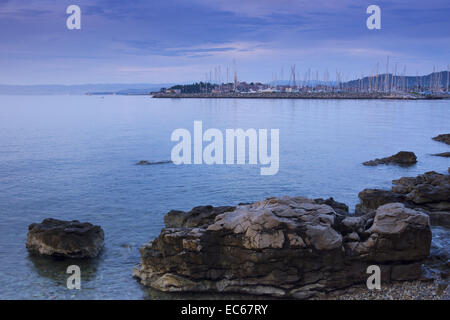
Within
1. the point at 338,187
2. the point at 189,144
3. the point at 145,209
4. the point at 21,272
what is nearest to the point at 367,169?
the point at 338,187

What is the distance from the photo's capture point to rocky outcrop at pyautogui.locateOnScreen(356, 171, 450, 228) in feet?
64.9

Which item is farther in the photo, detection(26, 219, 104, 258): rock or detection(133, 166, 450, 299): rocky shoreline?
detection(26, 219, 104, 258): rock

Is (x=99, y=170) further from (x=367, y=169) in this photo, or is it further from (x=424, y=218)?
(x=424, y=218)

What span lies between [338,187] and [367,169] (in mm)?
7496

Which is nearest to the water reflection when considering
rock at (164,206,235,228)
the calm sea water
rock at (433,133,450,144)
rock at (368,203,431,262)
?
the calm sea water

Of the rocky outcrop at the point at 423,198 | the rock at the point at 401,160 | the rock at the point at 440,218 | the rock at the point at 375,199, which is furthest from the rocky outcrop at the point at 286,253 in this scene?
the rock at the point at 401,160

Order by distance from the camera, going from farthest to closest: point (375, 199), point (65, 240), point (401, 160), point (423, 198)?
point (401, 160)
point (375, 199)
point (423, 198)
point (65, 240)

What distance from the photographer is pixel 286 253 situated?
13.3 meters

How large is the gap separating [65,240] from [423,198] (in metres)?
16.3

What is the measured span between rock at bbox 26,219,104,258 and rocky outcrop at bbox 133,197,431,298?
364 centimetres

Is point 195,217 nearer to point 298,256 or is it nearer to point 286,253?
point 286,253

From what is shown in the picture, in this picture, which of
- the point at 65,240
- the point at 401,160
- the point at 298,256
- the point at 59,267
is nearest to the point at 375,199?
the point at 298,256

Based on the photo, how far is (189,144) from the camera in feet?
169

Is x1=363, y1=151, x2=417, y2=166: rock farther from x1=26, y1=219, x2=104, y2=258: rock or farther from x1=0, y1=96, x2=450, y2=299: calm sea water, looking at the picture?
x1=26, y1=219, x2=104, y2=258: rock
